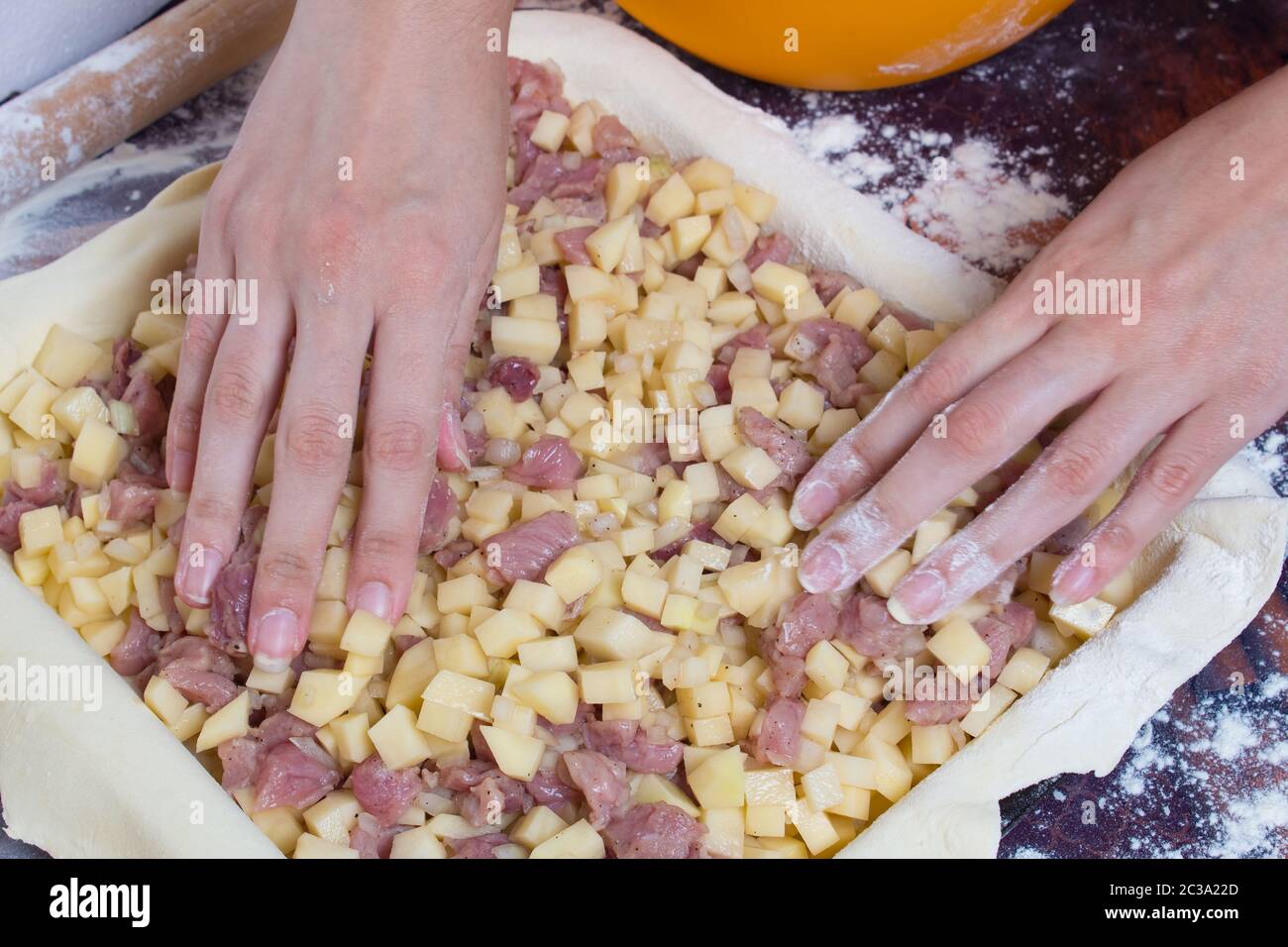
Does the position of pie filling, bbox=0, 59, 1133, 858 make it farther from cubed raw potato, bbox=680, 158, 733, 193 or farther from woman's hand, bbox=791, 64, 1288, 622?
cubed raw potato, bbox=680, 158, 733, 193

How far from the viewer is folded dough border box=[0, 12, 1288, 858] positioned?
1.70 meters

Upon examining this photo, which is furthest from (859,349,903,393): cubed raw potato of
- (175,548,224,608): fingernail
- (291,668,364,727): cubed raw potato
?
(175,548,224,608): fingernail

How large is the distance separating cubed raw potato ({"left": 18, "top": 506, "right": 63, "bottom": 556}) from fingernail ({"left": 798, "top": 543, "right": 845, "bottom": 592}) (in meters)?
1.26

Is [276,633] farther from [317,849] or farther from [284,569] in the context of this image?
[317,849]

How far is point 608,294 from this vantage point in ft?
7.34

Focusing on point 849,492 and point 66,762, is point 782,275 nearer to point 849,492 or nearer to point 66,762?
point 849,492

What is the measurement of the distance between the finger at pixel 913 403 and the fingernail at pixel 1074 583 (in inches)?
13.0

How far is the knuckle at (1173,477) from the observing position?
1.85 metres

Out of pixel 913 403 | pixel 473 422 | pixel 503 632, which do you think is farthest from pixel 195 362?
pixel 913 403

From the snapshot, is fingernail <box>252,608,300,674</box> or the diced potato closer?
fingernail <box>252,608,300,674</box>

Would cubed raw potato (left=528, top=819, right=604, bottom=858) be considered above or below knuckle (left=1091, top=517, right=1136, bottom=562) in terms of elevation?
below

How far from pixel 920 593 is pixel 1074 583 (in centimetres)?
26

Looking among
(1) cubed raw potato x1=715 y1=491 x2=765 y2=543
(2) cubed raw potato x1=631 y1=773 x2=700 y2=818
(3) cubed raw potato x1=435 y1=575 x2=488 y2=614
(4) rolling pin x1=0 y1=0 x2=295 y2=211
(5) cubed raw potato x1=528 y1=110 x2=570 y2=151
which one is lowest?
(2) cubed raw potato x1=631 y1=773 x2=700 y2=818

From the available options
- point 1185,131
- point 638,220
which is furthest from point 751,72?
point 1185,131
